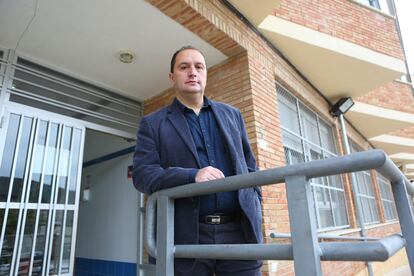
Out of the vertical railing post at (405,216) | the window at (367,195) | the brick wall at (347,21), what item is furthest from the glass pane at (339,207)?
the vertical railing post at (405,216)

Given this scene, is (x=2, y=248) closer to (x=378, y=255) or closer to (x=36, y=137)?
(x=36, y=137)

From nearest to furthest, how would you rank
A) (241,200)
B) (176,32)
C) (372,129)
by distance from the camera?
(241,200) < (176,32) < (372,129)

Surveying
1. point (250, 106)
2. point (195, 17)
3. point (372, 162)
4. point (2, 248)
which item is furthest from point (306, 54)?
point (2, 248)

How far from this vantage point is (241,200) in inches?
51.1

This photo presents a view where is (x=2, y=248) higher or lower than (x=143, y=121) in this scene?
lower

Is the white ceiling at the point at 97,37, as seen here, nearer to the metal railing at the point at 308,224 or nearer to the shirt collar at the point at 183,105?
the shirt collar at the point at 183,105

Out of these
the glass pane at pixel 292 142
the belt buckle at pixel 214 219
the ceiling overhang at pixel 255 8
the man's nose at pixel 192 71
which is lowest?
the belt buckle at pixel 214 219

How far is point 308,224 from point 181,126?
0.81 m

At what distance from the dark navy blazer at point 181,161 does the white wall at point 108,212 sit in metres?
3.01

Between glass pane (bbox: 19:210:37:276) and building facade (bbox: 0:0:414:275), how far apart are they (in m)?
0.01

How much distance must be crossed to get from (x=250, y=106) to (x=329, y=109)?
3.80m

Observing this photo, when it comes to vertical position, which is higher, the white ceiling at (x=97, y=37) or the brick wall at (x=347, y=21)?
the brick wall at (x=347, y=21)

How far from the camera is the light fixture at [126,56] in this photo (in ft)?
11.4

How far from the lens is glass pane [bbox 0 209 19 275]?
2.75 m
